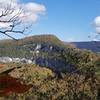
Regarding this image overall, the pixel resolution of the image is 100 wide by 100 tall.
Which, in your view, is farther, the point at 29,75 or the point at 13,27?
the point at 29,75

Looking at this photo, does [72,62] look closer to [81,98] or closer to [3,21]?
[81,98]

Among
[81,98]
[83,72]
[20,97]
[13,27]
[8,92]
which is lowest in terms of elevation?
[20,97]

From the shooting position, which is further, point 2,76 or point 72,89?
point 72,89

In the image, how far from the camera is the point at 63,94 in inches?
4134

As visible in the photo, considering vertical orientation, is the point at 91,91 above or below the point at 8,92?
below

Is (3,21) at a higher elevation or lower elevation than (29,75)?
higher

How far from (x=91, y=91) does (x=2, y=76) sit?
83818mm

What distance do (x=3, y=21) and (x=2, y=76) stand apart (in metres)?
6.82

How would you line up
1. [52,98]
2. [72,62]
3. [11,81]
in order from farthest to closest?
[52,98]
[72,62]
[11,81]

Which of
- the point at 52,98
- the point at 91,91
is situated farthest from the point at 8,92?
the point at 52,98

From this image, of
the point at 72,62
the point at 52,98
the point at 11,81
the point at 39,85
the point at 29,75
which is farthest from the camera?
the point at 29,75

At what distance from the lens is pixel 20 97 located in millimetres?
130500

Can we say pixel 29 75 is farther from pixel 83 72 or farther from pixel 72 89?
pixel 83 72

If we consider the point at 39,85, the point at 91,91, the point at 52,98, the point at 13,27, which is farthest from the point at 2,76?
the point at 39,85
